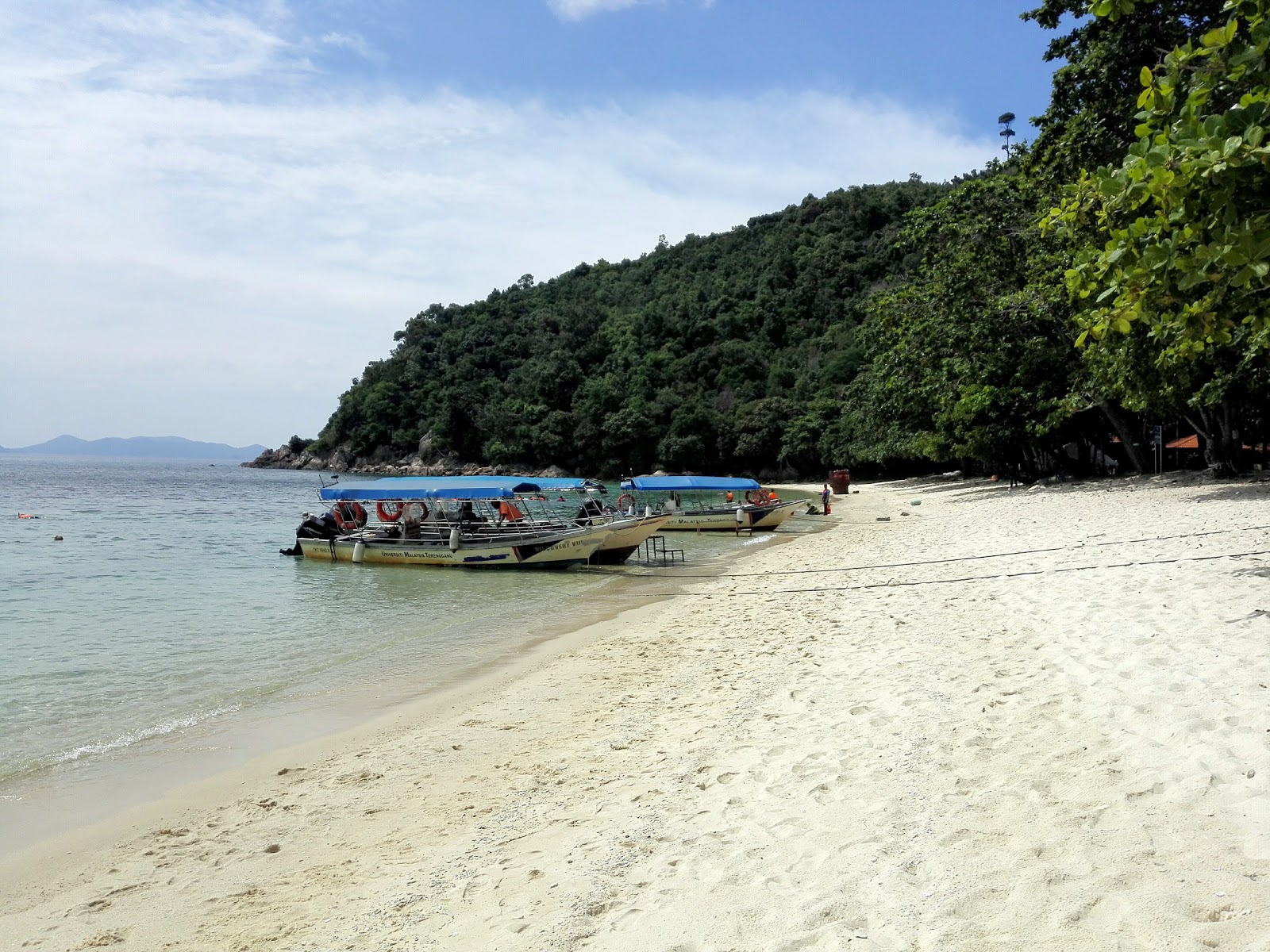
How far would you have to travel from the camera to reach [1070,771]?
477 cm

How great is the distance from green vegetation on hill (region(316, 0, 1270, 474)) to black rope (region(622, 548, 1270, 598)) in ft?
10.3

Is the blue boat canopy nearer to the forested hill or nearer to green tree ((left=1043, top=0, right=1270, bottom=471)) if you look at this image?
green tree ((left=1043, top=0, right=1270, bottom=471))

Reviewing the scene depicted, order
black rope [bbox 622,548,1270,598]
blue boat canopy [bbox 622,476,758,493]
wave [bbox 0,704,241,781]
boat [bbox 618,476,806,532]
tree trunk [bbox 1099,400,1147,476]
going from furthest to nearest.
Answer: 1. tree trunk [bbox 1099,400,1147,476]
2. boat [bbox 618,476,806,532]
3. blue boat canopy [bbox 622,476,758,493]
4. black rope [bbox 622,548,1270,598]
5. wave [bbox 0,704,241,781]

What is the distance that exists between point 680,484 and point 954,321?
12.0m

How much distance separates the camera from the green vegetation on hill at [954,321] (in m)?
5.18

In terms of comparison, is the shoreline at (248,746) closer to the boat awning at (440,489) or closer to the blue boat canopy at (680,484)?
the boat awning at (440,489)

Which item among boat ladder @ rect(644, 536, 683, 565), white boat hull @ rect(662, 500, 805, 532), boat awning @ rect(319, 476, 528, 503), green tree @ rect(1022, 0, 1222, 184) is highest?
green tree @ rect(1022, 0, 1222, 184)

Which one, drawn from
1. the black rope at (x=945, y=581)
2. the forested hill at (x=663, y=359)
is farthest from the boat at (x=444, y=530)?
the forested hill at (x=663, y=359)

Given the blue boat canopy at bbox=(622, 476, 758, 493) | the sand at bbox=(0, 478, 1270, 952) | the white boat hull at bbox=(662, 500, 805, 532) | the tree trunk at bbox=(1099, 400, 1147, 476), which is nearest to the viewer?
the sand at bbox=(0, 478, 1270, 952)

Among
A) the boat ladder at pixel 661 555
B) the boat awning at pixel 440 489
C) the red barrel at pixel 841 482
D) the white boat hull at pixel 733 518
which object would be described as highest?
the boat awning at pixel 440 489

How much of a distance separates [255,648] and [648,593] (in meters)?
7.87

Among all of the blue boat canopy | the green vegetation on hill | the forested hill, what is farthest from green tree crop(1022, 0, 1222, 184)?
the forested hill

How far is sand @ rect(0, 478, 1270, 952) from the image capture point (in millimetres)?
3643

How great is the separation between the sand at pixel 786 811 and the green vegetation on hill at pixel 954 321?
2.69 m
